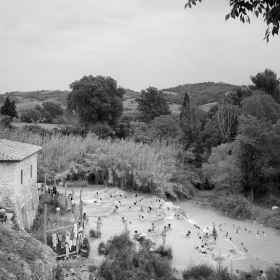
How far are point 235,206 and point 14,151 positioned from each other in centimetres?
1554

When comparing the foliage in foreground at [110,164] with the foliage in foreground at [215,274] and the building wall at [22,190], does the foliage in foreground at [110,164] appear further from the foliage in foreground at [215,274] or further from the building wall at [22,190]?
the foliage in foreground at [215,274]

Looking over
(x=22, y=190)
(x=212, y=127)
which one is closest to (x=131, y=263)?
(x=22, y=190)

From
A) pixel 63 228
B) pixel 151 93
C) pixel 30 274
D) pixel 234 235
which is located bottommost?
pixel 234 235

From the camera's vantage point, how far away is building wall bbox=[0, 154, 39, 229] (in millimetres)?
13898

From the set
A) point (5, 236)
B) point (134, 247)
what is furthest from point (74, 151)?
point (5, 236)

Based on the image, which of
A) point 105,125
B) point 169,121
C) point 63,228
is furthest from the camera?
point 105,125

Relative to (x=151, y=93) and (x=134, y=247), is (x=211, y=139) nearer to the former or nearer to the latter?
(x=134, y=247)

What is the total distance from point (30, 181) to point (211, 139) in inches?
874

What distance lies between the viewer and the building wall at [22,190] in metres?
13.9

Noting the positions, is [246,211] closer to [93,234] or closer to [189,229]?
[189,229]

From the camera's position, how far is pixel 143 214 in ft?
71.6

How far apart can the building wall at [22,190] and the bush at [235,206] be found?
41.9 feet

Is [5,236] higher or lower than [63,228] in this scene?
higher

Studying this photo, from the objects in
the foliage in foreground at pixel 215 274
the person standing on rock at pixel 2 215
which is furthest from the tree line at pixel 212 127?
the person standing on rock at pixel 2 215
